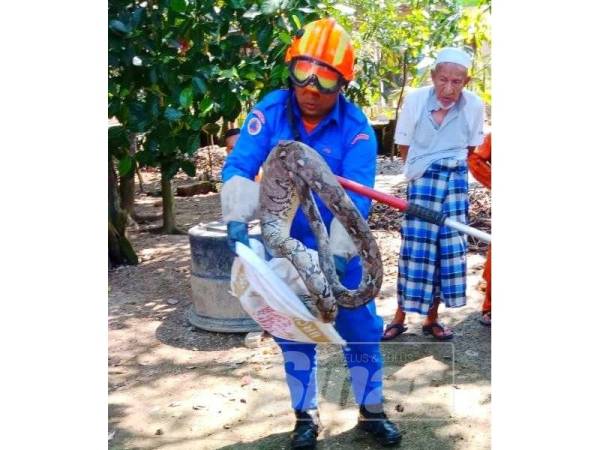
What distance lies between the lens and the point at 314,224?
A: 7.93 feet

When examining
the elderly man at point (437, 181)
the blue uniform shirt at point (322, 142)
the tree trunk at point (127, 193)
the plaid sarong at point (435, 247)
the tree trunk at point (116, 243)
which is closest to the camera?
the blue uniform shirt at point (322, 142)

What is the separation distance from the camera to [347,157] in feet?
8.17

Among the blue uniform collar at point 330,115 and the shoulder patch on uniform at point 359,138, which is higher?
the blue uniform collar at point 330,115

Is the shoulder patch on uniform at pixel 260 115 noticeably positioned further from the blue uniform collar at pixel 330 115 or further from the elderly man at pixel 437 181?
the elderly man at pixel 437 181

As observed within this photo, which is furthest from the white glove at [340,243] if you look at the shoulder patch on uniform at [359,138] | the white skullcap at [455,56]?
the white skullcap at [455,56]

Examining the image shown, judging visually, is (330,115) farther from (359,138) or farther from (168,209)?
(168,209)

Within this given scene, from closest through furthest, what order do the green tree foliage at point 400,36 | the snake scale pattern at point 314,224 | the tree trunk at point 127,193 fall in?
the snake scale pattern at point 314,224 → the green tree foliage at point 400,36 → the tree trunk at point 127,193

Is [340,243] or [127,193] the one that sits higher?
[127,193]

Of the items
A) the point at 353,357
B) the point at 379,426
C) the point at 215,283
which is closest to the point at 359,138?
the point at 353,357

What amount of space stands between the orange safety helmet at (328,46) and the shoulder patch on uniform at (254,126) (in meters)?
0.22

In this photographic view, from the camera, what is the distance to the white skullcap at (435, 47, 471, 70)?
8.68 ft

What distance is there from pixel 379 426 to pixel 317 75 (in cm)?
105

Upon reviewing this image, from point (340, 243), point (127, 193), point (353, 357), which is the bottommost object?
point (353, 357)

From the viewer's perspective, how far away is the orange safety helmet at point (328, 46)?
241 centimetres
